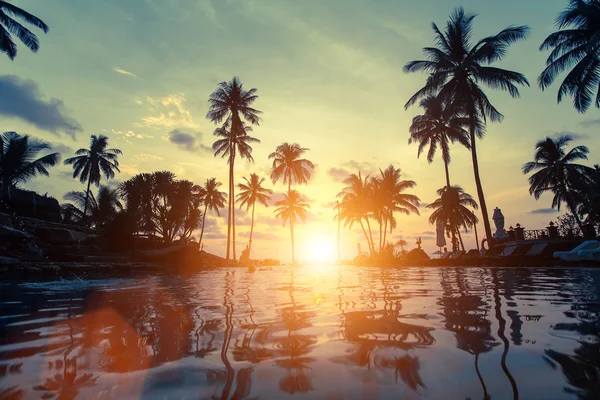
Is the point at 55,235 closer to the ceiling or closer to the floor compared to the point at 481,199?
closer to the floor

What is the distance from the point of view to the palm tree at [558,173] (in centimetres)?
2700

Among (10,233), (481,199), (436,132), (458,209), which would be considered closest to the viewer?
(10,233)

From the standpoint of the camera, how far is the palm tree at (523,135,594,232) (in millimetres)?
27000

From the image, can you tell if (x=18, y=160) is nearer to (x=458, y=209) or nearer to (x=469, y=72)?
(x=469, y=72)

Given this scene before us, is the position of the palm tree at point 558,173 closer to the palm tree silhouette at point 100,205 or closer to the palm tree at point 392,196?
the palm tree at point 392,196

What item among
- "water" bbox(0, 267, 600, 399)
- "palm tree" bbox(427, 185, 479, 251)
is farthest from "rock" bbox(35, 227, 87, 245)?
"palm tree" bbox(427, 185, 479, 251)

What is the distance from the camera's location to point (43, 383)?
1448 mm

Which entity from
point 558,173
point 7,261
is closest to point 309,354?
point 7,261

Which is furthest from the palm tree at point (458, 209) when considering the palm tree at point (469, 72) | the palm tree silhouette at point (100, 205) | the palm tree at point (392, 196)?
the palm tree silhouette at point (100, 205)

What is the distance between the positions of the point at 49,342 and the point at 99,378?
1.06 m

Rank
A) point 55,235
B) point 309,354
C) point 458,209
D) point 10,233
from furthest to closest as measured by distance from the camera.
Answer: point 458,209
point 55,235
point 10,233
point 309,354

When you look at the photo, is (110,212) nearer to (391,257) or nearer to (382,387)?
(391,257)

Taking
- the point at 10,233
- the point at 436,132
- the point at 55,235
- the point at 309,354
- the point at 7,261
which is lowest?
the point at 309,354

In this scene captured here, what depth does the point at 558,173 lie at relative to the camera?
27.8 m
